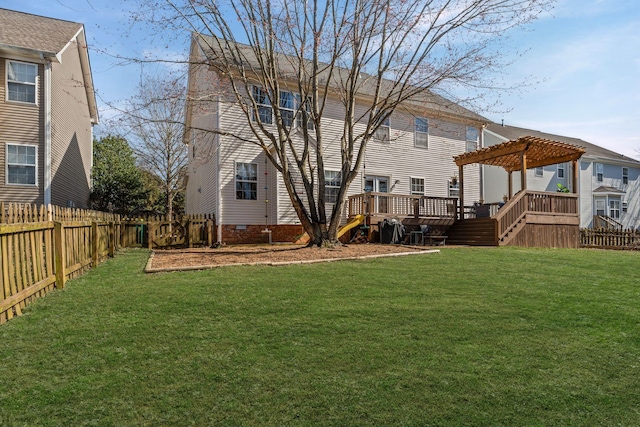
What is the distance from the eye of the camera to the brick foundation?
15.3 metres

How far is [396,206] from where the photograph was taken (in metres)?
16.9

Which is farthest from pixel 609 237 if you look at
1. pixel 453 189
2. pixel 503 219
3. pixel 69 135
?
pixel 69 135

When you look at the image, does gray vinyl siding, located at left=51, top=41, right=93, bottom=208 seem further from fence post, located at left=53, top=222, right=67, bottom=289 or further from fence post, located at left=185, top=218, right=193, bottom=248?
fence post, located at left=53, top=222, right=67, bottom=289

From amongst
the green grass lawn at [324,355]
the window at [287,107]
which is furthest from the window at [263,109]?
the green grass lawn at [324,355]

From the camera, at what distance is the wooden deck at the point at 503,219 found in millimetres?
14195

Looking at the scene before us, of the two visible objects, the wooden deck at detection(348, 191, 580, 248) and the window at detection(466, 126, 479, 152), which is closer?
the wooden deck at detection(348, 191, 580, 248)

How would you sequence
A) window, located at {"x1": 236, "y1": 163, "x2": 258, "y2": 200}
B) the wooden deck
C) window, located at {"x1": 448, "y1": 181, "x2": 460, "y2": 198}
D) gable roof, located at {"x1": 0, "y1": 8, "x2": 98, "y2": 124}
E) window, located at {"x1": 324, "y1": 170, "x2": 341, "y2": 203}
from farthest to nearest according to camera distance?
window, located at {"x1": 448, "y1": 181, "x2": 460, "y2": 198}, window, located at {"x1": 324, "y1": 170, "x2": 341, "y2": 203}, window, located at {"x1": 236, "y1": 163, "x2": 258, "y2": 200}, gable roof, located at {"x1": 0, "y1": 8, "x2": 98, "y2": 124}, the wooden deck

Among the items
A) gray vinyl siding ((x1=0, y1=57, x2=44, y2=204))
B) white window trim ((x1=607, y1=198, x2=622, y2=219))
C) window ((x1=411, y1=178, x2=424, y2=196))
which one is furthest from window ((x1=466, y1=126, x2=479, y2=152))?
gray vinyl siding ((x1=0, y1=57, x2=44, y2=204))

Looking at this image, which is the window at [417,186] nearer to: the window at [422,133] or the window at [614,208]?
the window at [422,133]

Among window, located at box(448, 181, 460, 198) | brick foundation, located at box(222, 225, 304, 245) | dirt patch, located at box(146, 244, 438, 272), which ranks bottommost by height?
dirt patch, located at box(146, 244, 438, 272)

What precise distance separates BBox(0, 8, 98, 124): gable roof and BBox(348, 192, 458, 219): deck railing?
10.00 m

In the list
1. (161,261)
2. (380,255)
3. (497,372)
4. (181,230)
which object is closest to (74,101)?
(181,230)

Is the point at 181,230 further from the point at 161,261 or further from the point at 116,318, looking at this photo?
the point at 116,318

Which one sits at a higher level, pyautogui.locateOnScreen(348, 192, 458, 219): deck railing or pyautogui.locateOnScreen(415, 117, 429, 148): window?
pyautogui.locateOnScreen(415, 117, 429, 148): window
